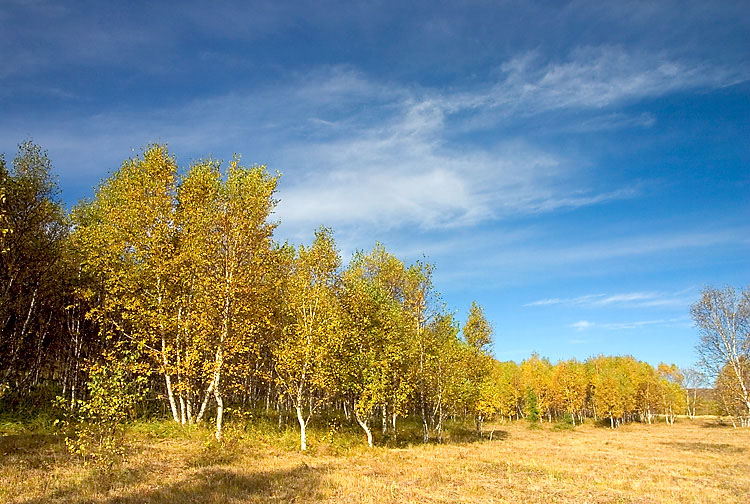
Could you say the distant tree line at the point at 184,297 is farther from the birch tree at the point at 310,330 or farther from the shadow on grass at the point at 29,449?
the shadow on grass at the point at 29,449

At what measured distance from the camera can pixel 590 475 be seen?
78.8ft

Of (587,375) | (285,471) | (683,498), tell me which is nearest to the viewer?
(683,498)

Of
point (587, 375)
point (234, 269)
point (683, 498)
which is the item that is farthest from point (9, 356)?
point (587, 375)

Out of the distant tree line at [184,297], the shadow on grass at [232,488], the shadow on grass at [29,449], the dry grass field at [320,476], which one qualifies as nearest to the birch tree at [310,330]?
the distant tree line at [184,297]

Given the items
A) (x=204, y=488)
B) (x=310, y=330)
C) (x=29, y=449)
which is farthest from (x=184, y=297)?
(x=204, y=488)

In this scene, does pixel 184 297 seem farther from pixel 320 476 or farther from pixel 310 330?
pixel 320 476

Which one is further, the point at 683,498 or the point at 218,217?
the point at 218,217

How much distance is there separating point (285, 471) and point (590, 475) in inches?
668

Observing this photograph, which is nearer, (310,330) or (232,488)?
(232,488)

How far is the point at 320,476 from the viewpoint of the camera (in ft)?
64.4

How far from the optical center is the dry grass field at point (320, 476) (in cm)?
1532

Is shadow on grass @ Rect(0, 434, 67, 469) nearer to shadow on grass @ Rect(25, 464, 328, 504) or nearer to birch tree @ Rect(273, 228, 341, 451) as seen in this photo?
shadow on grass @ Rect(25, 464, 328, 504)

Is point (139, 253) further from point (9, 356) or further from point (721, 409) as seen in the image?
point (721, 409)

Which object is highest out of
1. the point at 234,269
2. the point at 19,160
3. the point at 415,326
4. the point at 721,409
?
the point at 19,160
